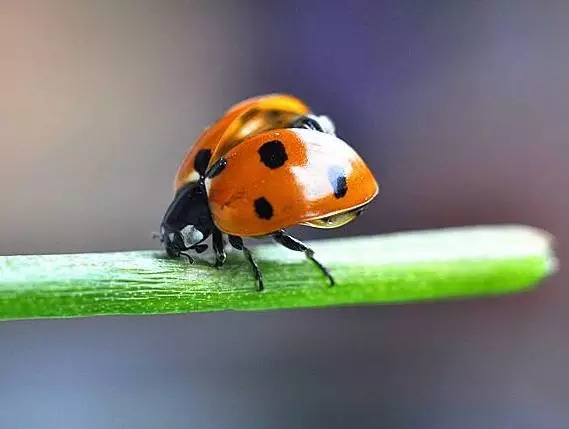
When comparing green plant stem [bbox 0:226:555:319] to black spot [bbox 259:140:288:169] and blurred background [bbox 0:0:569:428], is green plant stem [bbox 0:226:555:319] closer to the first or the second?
black spot [bbox 259:140:288:169]

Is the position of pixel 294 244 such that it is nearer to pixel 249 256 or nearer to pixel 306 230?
pixel 249 256

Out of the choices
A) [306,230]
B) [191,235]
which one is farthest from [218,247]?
[306,230]

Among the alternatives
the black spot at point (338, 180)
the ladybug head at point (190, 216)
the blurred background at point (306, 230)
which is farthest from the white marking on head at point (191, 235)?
the blurred background at point (306, 230)

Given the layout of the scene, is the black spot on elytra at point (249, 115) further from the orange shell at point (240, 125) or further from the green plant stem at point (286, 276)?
the green plant stem at point (286, 276)

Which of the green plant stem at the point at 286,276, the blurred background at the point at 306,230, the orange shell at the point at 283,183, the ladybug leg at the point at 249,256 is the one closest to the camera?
the green plant stem at the point at 286,276

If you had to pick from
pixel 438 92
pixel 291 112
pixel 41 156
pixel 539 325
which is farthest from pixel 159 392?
pixel 291 112

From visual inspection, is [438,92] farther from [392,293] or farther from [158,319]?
[392,293]

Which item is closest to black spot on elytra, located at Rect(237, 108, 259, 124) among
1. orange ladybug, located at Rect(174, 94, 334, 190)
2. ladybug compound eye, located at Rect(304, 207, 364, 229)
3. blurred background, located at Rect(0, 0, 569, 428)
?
orange ladybug, located at Rect(174, 94, 334, 190)

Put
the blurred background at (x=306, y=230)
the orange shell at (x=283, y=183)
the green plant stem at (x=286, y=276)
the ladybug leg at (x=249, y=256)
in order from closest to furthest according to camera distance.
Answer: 1. the green plant stem at (x=286, y=276)
2. the ladybug leg at (x=249, y=256)
3. the orange shell at (x=283, y=183)
4. the blurred background at (x=306, y=230)
